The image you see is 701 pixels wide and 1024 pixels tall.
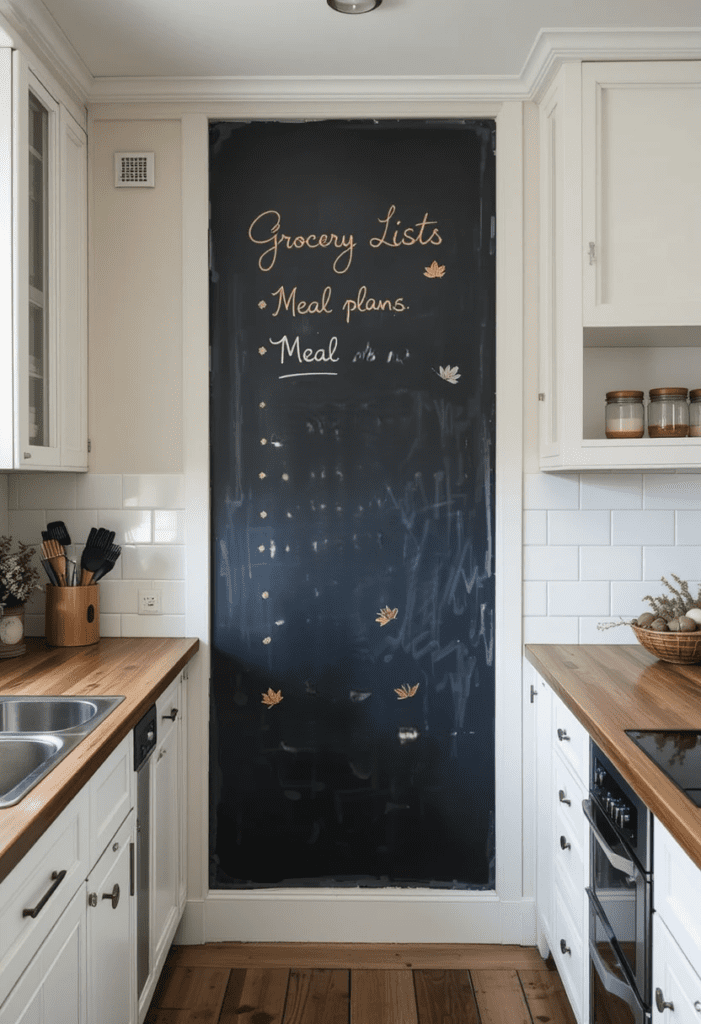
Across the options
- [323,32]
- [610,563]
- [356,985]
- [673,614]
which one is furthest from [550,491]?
[356,985]

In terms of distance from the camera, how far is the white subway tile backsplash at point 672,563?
257cm

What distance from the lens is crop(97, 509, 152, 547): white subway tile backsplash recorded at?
2.60 m

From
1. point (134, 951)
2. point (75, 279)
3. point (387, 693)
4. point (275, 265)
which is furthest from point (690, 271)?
point (134, 951)

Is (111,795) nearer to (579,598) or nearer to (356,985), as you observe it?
(356,985)

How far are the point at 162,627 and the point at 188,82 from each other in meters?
1.72

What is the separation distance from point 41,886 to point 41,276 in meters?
1.58

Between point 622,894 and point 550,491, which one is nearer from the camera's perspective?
point 622,894

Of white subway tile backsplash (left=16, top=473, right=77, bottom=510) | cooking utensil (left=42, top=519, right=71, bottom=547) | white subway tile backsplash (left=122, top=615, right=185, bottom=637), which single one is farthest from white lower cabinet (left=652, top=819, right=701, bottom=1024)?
white subway tile backsplash (left=16, top=473, right=77, bottom=510)

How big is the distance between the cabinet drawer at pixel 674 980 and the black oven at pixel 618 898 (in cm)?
3

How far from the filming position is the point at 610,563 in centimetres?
259

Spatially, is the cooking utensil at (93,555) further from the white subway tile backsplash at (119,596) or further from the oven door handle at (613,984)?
the oven door handle at (613,984)

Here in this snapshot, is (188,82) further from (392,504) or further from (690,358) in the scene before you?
(690,358)

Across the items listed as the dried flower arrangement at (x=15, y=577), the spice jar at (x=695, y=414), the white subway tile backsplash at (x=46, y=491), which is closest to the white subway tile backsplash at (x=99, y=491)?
the white subway tile backsplash at (x=46, y=491)

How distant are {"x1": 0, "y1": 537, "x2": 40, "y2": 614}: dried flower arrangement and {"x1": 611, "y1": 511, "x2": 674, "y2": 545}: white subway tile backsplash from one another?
182 centimetres
